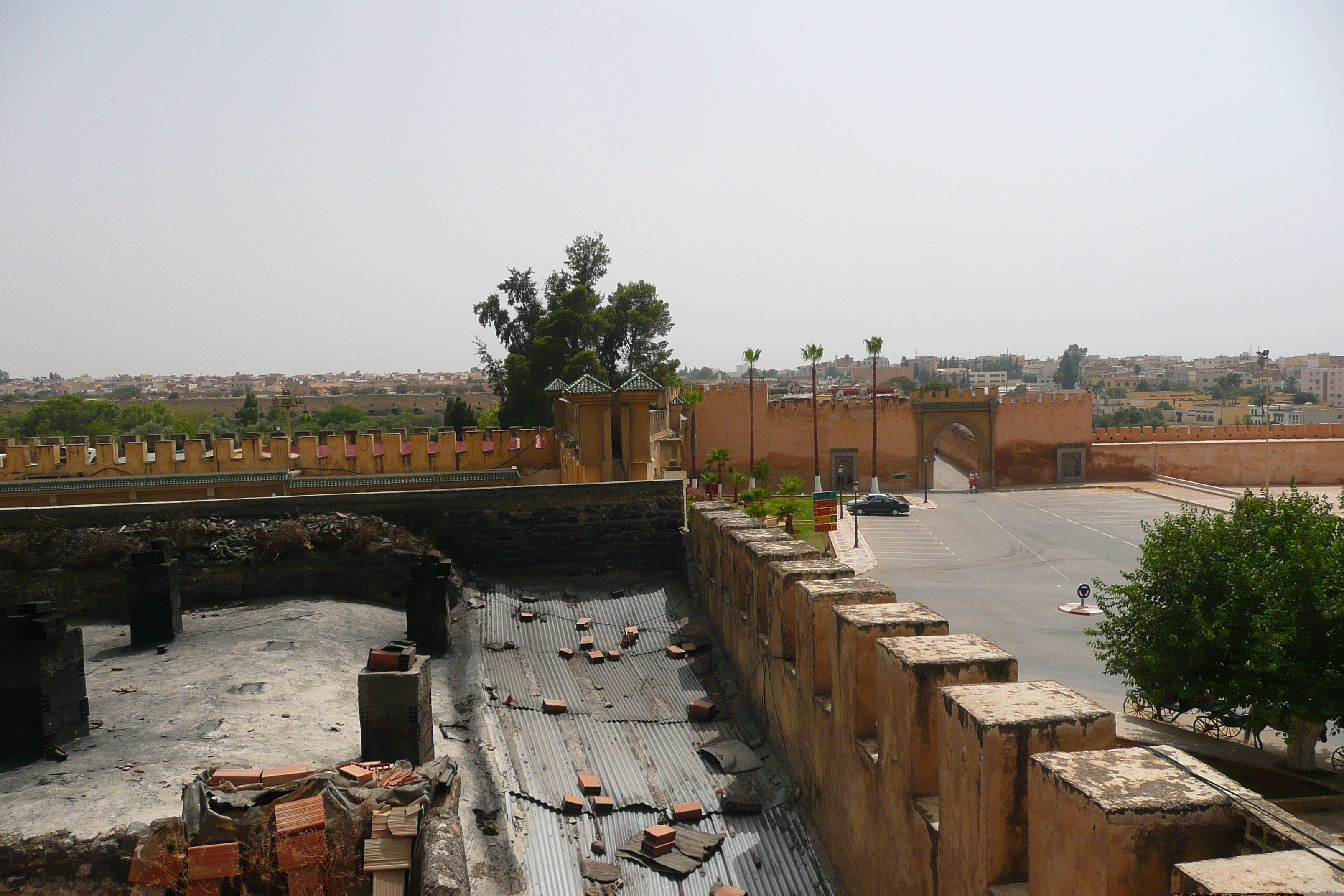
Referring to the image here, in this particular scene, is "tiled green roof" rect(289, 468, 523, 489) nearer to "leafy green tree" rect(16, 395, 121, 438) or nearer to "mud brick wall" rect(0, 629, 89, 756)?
"mud brick wall" rect(0, 629, 89, 756)

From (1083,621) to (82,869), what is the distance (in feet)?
61.6

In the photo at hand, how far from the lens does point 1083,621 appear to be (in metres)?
19.5

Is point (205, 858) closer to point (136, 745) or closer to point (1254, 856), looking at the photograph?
point (136, 745)

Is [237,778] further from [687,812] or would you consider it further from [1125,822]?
[1125,822]

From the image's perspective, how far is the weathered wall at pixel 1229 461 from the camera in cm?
4331

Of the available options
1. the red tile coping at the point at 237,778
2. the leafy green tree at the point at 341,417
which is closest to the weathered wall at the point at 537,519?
the red tile coping at the point at 237,778

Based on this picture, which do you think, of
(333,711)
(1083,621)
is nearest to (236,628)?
(333,711)

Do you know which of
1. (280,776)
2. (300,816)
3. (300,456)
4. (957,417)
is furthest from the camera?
(957,417)

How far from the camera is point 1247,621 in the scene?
1166cm

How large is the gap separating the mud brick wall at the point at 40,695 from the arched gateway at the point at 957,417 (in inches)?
1573

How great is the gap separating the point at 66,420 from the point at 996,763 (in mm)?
81783

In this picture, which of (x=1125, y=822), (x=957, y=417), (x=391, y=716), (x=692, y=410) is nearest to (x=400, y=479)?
(x=391, y=716)

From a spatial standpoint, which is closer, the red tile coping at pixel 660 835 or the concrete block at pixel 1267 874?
the concrete block at pixel 1267 874

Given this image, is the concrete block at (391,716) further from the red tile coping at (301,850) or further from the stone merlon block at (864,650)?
the stone merlon block at (864,650)
